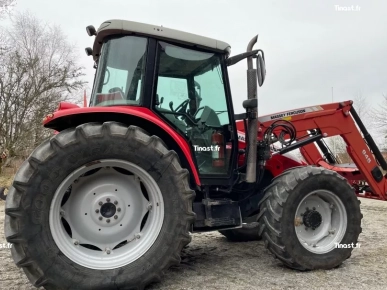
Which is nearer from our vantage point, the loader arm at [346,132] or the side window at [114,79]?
the side window at [114,79]

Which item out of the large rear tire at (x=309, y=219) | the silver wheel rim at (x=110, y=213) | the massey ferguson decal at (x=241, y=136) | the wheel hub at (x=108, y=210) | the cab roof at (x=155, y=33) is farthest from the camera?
the massey ferguson decal at (x=241, y=136)

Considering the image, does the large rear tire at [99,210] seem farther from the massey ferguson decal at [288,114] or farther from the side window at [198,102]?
the massey ferguson decal at [288,114]

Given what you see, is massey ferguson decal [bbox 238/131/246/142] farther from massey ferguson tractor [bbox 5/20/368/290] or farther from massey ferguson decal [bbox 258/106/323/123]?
massey ferguson decal [bbox 258/106/323/123]

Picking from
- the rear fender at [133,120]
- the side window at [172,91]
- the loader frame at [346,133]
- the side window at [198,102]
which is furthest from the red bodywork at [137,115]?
the loader frame at [346,133]

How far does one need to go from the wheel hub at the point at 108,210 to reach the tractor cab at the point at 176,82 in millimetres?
907

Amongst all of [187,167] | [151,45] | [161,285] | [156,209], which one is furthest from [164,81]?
[161,285]

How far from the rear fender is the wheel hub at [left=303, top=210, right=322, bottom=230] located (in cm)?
127

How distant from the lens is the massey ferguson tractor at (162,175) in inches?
108

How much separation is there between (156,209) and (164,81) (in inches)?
48.7

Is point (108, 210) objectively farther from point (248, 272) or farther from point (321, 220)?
point (321, 220)

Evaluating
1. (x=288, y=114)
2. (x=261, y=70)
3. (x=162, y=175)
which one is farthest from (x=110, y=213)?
(x=288, y=114)

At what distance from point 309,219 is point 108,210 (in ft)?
6.71

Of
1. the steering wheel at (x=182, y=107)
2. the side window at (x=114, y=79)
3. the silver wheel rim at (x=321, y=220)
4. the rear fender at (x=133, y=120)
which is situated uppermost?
the side window at (x=114, y=79)

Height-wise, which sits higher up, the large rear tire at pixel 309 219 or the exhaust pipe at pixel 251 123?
the exhaust pipe at pixel 251 123
